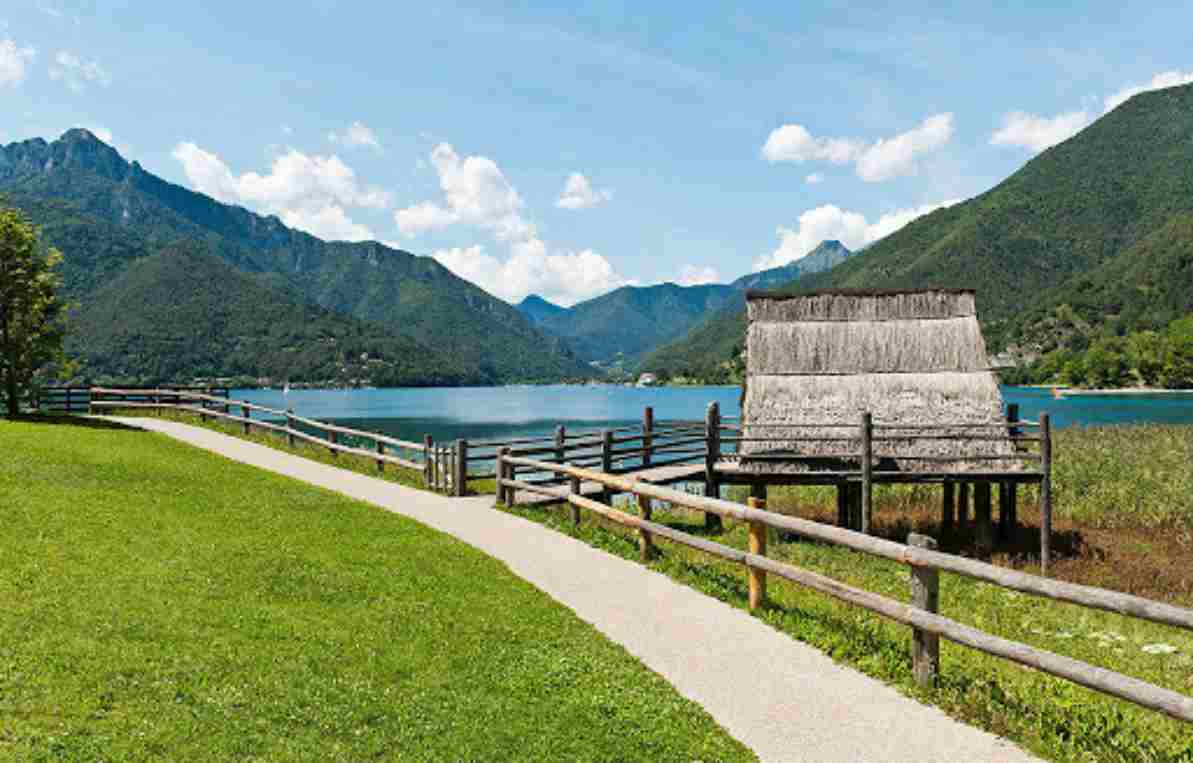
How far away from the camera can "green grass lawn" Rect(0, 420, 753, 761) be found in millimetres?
6062

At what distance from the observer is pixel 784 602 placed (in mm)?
10828

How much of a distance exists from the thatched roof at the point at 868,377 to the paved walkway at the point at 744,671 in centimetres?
851

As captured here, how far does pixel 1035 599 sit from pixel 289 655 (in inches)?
514

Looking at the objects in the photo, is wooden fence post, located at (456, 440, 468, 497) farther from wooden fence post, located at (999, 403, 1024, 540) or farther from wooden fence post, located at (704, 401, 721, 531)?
wooden fence post, located at (999, 403, 1024, 540)

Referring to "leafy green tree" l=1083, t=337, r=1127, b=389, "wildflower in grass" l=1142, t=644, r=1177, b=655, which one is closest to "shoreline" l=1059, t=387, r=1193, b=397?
"leafy green tree" l=1083, t=337, r=1127, b=389

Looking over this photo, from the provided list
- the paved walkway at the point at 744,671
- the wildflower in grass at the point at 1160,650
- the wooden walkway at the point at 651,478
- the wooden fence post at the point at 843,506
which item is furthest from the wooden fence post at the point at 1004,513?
the paved walkway at the point at 744,671

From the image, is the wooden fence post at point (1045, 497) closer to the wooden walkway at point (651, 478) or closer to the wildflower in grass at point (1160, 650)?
the wildflower in grass at point (1160, 650)

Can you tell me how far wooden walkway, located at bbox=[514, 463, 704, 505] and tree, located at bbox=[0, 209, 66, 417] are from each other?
21743 mm

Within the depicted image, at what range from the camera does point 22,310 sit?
3106cm

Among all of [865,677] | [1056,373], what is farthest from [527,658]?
[1056,373]

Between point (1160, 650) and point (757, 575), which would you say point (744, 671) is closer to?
point (757, 575)

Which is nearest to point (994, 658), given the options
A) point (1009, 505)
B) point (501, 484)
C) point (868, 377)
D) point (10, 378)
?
point (501, 484)

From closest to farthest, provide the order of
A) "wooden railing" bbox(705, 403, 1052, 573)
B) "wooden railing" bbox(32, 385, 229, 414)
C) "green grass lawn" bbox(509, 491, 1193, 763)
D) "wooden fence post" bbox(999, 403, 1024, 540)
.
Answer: "green grass lawn" bbox(509, 491, 1193, 763) < "wooden railing" bbox(705, 403, 1052, 573) < "wooden fence post" bbox(999, 403, 1024, 540) < "wooden railing" bbox(32, 385, 229, 414)

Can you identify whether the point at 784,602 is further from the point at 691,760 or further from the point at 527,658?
the point at 691,760
